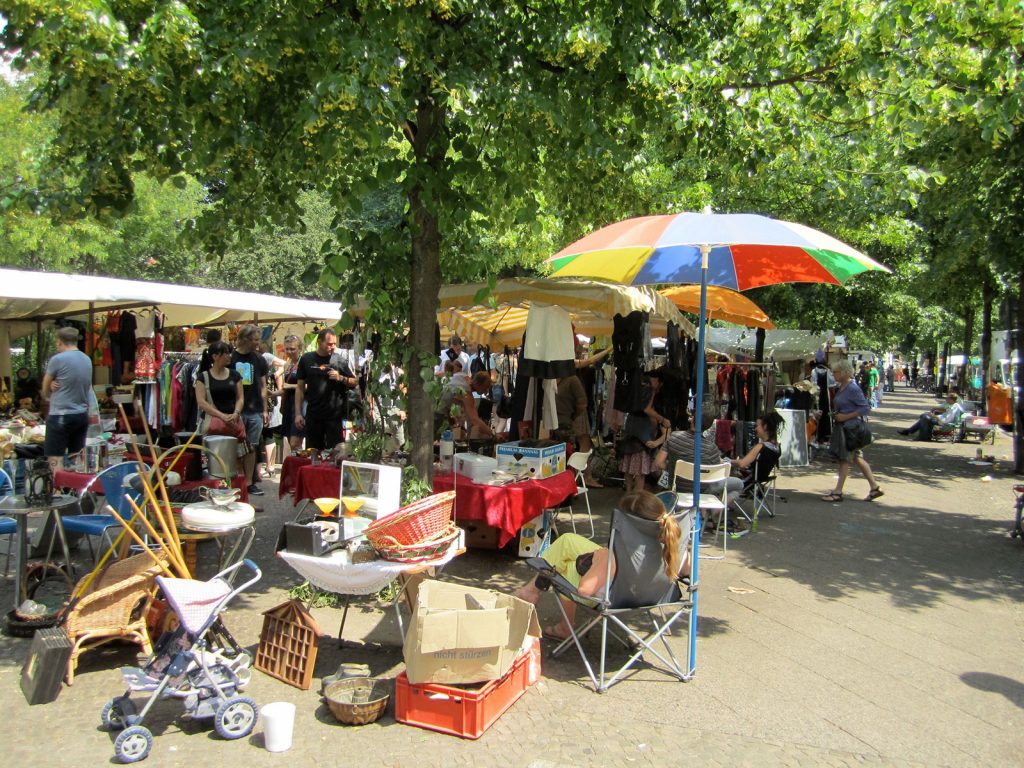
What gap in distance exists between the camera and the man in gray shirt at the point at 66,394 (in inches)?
274

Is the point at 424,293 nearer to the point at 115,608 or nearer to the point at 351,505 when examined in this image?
the point at 351,505

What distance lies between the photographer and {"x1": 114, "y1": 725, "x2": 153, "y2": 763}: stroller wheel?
3.43 m

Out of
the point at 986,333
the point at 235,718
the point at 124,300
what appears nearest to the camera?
the point at 235,718

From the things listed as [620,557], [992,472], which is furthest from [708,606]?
[992,472]

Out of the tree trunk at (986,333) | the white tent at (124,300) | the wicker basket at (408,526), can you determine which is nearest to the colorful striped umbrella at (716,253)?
the wicker basket at (408,526)

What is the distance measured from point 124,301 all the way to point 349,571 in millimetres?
6773

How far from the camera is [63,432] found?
23.0 feet

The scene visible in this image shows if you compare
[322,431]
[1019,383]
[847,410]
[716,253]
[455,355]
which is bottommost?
[322,431]

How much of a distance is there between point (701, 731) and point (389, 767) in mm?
1554

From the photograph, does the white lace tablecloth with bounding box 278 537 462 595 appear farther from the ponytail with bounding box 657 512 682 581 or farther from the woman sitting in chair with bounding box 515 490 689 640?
the ponytail with bounding box 657 512 682 581

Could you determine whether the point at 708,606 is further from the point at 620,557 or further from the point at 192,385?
the point at 192,385

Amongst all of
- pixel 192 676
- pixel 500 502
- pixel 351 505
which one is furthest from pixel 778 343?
pixel 192 676

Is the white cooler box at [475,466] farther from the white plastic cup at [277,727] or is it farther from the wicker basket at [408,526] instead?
the white plastic cup at [277,727]

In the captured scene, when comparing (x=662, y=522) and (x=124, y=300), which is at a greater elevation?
(x=124, y=300)
